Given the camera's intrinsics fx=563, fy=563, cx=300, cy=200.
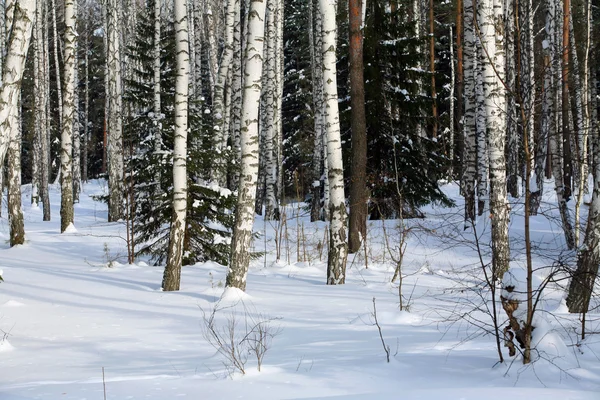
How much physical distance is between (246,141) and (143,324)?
107 inches

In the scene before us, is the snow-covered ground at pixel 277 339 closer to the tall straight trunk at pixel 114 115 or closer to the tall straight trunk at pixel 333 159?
the tall straight trunk at pixel 333 159

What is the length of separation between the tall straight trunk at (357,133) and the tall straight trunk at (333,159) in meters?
2.38

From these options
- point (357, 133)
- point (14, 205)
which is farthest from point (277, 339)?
point (14, 205)

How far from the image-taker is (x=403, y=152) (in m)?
15.2

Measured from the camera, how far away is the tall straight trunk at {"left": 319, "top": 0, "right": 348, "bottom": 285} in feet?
28.5

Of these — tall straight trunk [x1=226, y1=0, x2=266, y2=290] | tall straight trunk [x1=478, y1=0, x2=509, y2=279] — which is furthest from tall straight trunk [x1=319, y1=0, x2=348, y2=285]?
tall straight trunk [x1=478, y1=0, x2=509, y2=279]

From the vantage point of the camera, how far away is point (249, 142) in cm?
759

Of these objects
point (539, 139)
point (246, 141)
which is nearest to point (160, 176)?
point (246, 141)

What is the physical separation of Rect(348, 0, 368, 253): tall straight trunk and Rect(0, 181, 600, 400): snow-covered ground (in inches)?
44.8

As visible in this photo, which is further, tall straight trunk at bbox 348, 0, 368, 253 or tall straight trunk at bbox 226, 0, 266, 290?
tall straight trunk at bbox 348, 0, 368, 253

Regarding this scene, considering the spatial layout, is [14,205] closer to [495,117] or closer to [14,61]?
[14,61]

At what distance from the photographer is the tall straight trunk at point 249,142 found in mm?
7559

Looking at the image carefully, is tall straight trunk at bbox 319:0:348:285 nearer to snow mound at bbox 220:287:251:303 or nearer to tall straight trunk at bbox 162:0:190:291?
snow mound at bbox 220:287:251:303

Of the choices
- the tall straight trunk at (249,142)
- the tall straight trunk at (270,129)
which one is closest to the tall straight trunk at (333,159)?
the tall straight trunk at (249,142)
